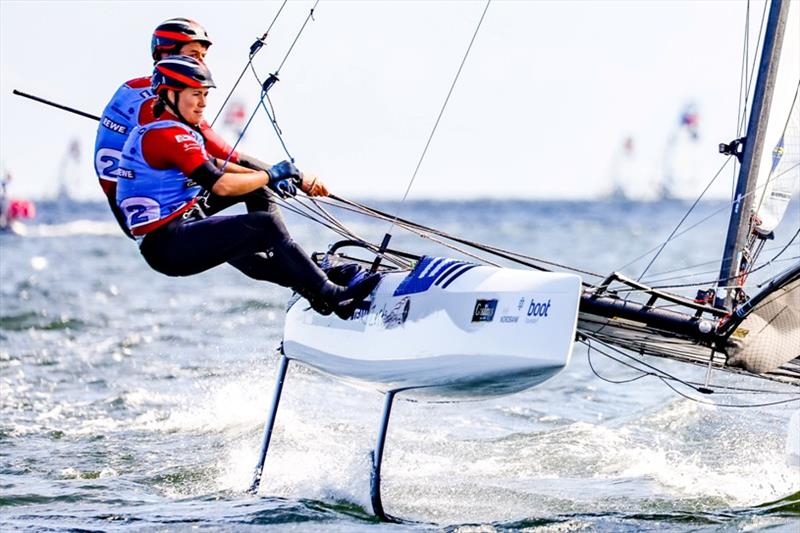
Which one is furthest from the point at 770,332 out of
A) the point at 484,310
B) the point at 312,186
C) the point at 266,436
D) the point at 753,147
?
the point at 266,436

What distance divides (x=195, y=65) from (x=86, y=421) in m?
3.31

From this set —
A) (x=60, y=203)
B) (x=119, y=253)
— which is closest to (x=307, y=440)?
(x=119, y=253)

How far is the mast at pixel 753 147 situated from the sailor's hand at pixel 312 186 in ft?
5.78

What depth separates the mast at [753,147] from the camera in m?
5.73

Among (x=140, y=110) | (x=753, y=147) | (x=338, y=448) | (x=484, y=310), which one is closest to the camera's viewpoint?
(x=484, y=310)

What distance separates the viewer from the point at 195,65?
509 cm

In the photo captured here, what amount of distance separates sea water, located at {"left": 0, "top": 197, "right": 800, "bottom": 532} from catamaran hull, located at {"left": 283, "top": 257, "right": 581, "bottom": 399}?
49 centimetres

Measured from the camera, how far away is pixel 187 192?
5.12 m

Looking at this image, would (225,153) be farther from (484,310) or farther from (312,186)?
(484,310)

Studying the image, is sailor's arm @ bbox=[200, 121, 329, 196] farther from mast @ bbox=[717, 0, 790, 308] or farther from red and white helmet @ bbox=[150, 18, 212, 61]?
mast @ bbox=[717, 0, 790, 308]

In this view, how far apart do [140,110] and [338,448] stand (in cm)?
227

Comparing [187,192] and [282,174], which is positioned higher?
[282,174]

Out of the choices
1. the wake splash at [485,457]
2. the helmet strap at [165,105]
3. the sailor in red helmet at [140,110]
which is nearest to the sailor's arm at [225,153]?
the sailor in red helmet at [140,110]

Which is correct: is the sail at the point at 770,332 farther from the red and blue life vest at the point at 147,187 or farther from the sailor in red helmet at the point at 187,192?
the red and blue life vest at the point at 147,187
